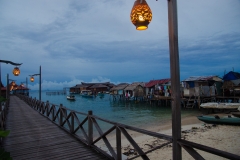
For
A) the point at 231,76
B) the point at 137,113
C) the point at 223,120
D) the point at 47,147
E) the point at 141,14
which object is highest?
the point at 231,76

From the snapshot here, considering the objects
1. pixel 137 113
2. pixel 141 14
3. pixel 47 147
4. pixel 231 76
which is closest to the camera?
pixel 141 14

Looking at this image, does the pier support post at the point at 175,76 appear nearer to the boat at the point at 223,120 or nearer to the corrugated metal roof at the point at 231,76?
the boat at the point at 223,120

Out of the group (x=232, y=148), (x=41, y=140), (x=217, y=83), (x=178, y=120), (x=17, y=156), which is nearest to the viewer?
(x=178, y=120)

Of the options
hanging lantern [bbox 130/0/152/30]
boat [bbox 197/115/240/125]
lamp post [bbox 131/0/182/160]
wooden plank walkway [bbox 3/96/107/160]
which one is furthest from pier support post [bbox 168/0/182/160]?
boat [bbox 197/115/240/125]

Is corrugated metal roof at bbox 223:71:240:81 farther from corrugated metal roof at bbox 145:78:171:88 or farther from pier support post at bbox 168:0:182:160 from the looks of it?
pier support post at bbox 168:0:182:160

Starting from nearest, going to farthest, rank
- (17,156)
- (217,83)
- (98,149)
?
(17,156), (98,149), (217,83)

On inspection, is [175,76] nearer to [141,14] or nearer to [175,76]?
[175,76]

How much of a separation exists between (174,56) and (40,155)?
424 centimetres

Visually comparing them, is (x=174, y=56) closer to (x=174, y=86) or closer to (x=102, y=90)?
(x=174, y=86)

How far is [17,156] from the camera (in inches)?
175

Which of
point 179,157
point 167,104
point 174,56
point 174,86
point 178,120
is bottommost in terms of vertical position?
point 167,104

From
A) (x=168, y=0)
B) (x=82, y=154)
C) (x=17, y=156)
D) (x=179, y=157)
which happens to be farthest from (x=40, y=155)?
(x=168, y=0)

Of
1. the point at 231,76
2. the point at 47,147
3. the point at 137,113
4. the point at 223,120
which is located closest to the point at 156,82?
the point at 137,113

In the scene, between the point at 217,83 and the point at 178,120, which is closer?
the point at 178,120
